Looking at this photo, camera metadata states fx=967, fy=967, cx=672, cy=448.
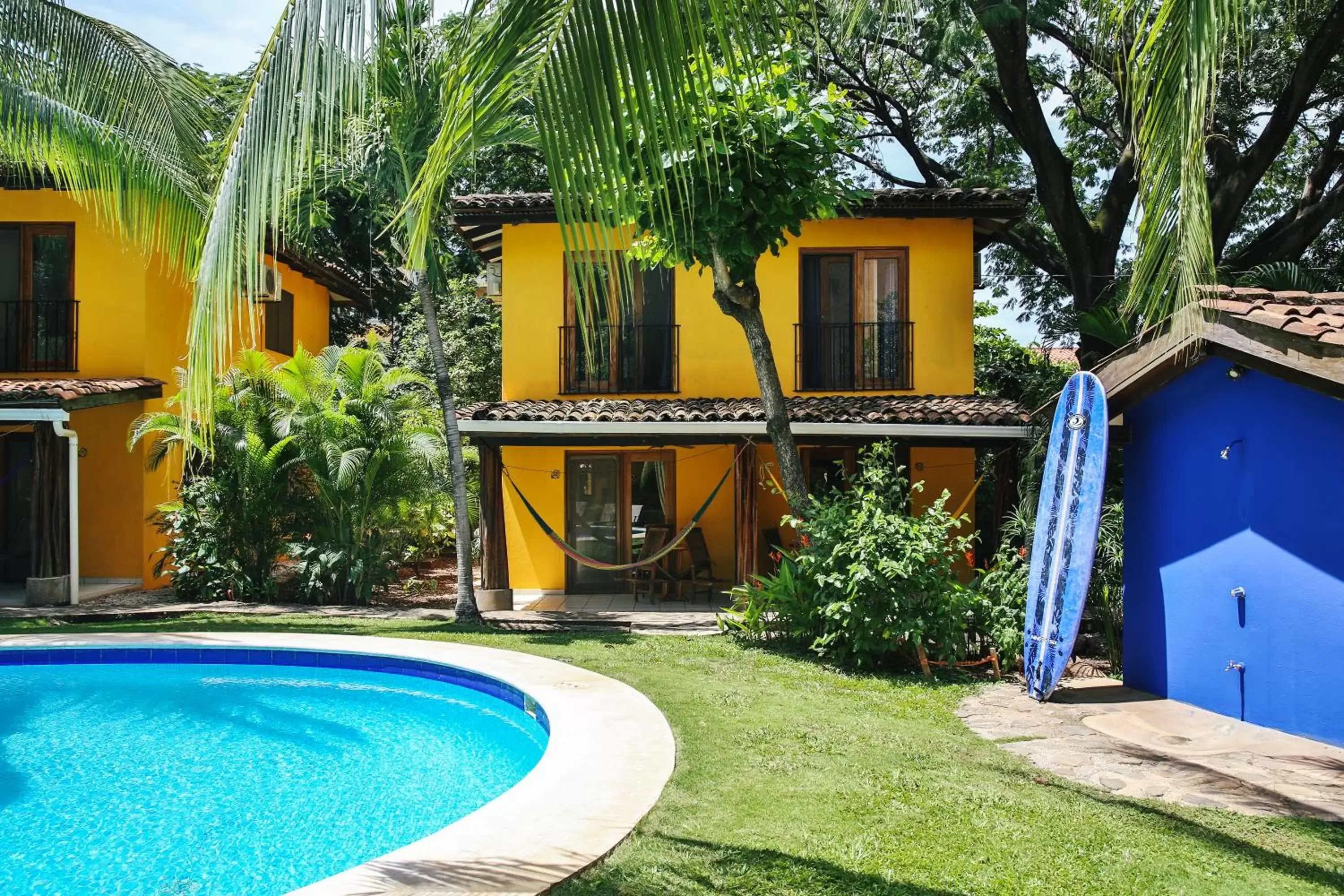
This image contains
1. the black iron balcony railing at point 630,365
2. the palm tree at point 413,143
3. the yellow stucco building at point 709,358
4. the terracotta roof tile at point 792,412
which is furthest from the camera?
the black iron balcony railing at point 630,365

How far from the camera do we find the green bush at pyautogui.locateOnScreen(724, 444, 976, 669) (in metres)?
8.01

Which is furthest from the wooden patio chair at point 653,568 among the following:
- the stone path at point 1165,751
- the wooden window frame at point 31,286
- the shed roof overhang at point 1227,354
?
the wooden window frame at point 31,286

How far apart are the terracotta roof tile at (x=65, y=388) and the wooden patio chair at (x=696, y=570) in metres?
7.74

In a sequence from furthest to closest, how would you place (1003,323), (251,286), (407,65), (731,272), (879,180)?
(1003,323)
(879,180)
(731,272)
(407,65)
(251,286)

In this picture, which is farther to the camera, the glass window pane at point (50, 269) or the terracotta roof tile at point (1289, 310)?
the glass window pane at point (50, 269)

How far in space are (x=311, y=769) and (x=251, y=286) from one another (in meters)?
5.59

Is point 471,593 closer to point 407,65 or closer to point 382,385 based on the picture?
point 382,385

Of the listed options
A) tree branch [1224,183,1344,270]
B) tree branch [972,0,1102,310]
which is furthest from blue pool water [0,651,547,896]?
tree branch [1224,183,1344,270]

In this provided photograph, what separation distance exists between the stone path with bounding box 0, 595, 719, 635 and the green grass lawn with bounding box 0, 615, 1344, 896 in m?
4.05

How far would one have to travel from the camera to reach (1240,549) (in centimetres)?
643

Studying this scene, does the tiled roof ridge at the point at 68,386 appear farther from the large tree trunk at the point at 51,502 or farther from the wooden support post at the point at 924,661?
the wooden support post at the point at 924,661

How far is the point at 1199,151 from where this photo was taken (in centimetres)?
287

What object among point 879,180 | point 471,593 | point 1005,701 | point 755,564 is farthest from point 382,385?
point 879,180

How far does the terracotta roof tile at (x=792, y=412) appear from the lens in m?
11.2
